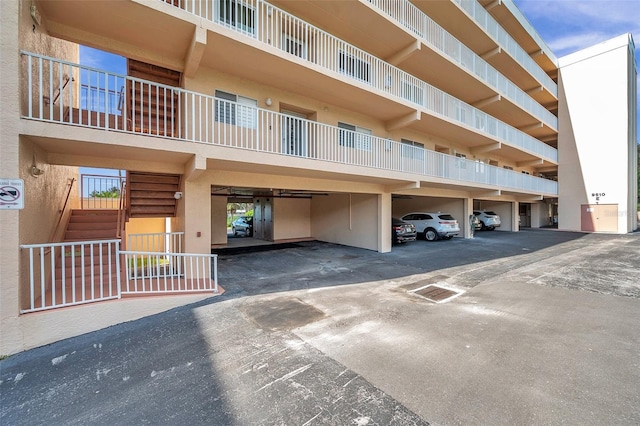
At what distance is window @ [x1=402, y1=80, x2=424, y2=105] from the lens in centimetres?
1063

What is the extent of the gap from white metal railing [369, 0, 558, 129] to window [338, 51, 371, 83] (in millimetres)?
1840

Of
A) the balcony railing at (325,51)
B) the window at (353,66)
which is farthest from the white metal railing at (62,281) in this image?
the window at (353,66)

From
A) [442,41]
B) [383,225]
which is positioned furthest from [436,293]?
[442,41]

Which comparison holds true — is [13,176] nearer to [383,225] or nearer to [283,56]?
[283,56]

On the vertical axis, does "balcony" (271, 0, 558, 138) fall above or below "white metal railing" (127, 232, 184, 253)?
above

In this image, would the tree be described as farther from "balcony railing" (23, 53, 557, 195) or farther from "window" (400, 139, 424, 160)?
"window" (400, 139, 424, 160)

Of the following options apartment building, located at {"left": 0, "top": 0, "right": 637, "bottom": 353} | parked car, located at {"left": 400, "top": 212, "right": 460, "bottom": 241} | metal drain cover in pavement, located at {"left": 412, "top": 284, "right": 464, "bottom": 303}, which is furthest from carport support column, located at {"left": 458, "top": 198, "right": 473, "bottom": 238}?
metal drain cover in pavement, located at {"left": 412, "top": 284, "right": 464, "bottom": 303}

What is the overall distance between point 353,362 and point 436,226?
13364mm

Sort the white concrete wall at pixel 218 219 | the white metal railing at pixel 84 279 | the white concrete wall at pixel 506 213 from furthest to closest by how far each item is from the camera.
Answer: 1. the white concrete wall at pixel 506 213
2. the white concrete wall at pixel 218 219
3. the white metal railing at pixel 84 279

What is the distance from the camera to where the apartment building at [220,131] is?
14.8 ft

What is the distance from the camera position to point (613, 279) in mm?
7039

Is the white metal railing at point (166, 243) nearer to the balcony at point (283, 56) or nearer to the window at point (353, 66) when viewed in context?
the balcony at point (283, 56)

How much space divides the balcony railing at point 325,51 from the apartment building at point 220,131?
0.07 m

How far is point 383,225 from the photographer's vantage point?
11.6m
